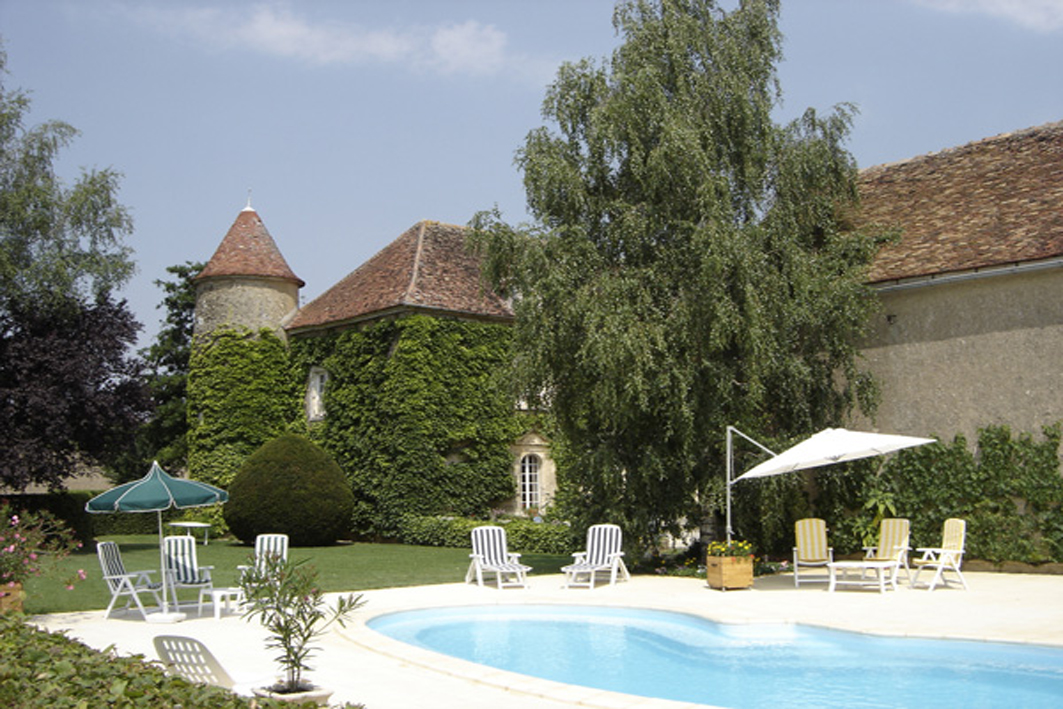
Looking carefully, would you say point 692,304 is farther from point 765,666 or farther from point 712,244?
point 765,666

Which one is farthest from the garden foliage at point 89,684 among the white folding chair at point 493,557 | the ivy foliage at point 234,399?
the ivy foliage at point 234,399

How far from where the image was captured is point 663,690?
9195 mm

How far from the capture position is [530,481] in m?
28.2

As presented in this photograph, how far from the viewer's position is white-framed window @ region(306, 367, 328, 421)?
29031 mm

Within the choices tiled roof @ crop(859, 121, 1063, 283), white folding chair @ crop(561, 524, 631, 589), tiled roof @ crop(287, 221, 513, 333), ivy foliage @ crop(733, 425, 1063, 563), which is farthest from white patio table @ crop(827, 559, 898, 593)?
tiled roof @ crop(287, 221, 513, 333)

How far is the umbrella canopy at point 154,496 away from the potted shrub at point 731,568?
7294 millimetres

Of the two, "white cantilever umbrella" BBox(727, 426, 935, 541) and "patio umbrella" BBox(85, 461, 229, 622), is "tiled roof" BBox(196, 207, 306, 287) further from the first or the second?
"white cantilever umbrella" BBox(727, 426, 935, 541)

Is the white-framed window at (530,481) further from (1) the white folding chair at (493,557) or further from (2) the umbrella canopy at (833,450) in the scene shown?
(2) the umbrella canopy at (833,450)

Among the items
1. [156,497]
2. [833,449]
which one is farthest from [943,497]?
[156,497]

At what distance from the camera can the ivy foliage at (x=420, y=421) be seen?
25.7 m

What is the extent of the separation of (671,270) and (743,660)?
7.89m

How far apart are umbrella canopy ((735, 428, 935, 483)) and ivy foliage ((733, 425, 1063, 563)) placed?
1838 millimetres

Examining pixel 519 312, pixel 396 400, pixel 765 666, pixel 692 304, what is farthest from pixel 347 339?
pixel 765 666

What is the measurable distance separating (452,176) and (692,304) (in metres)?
4.43
